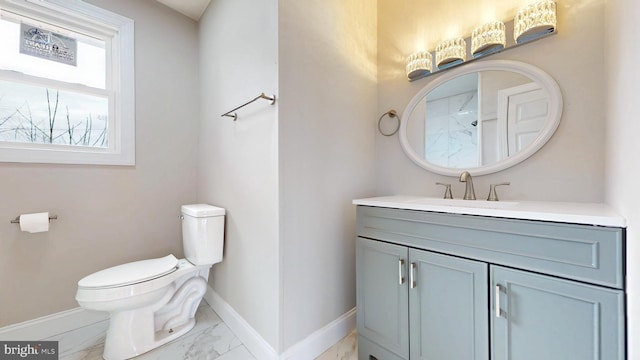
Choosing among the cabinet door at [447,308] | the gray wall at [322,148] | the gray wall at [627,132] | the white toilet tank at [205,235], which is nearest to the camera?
the gray wall at [627,132]

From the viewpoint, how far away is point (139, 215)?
75.5 inches

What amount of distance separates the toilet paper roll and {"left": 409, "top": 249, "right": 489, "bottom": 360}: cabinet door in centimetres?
221

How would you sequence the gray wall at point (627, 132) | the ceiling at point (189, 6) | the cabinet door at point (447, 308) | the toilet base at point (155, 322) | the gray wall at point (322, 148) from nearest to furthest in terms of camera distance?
the gray wall at point (627, 132) < the cabinet door at point (447, 308) < the gray wall at point (322, 148) < the toilet base at point (155, 322) < the ceiling at point (189, 6)

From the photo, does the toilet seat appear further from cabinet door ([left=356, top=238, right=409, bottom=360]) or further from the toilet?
cabinet door ([left=356, top=238, right=409, bottom=360])

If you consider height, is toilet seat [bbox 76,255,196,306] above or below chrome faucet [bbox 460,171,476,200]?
below

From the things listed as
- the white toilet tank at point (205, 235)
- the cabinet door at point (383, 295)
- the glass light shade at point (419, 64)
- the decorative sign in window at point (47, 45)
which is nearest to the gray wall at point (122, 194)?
the decorative sign in window at point (47, 45)

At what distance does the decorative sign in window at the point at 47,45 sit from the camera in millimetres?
1579

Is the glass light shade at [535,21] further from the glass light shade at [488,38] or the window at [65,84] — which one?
the window at [65,84]

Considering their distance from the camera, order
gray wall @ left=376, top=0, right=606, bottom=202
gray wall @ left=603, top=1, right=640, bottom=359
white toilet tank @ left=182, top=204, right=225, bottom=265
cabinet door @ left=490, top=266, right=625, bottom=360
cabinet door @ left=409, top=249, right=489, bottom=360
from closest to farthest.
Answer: gray wall @ left=603, top=1, right=640, bottom=359 < cabinet door @ left=490, top=266, right=625, bottom=360 < cabinet door @ left=409, top=249, right=489, bottom=360 < gray wall @ left=376, top=0, right=606, bottom=202 < white toilet tank @ left=182, top=204, right=225, bottom=265

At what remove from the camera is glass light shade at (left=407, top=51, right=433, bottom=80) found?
1.54 m

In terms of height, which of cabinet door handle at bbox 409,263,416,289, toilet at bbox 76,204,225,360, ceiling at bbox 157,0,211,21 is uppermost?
ceiling at bbox 157,0,211,21

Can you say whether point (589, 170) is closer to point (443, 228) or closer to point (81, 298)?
point (443, 228)

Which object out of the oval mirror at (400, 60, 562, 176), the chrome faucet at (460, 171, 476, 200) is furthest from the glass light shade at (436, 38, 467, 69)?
the chrome faucet at (460, 171, 476, 200)

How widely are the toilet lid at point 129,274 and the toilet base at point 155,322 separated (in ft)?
0.54
